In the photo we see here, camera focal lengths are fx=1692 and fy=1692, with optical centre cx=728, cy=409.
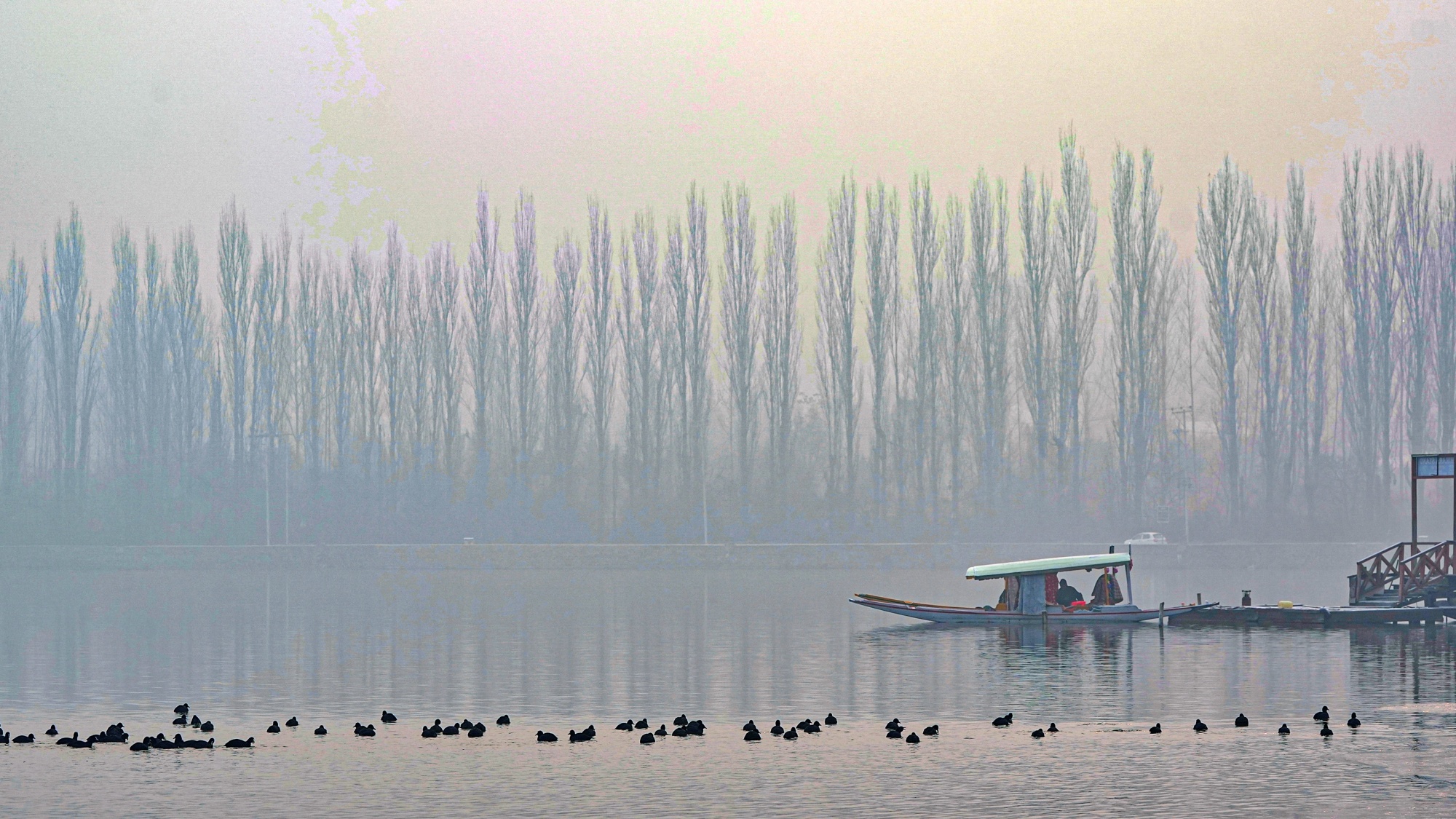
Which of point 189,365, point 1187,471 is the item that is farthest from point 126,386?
point 1187,471

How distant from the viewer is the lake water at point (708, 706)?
62.1 ft

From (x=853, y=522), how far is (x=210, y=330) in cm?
3916

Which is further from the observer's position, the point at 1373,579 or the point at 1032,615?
the point at 1373,579

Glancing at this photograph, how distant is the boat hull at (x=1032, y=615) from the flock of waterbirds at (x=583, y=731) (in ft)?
74.8

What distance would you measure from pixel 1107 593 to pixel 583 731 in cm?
2934

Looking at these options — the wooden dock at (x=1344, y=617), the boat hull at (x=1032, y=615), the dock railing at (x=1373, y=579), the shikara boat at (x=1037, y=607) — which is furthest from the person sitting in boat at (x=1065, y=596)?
the dock railing at (x=1373, y=579)

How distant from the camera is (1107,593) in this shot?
49.8 meters

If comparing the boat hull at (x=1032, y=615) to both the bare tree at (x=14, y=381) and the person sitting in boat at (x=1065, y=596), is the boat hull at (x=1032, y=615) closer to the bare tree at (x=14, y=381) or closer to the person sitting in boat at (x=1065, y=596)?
the person sitting in boat at (x=1065, y=596)

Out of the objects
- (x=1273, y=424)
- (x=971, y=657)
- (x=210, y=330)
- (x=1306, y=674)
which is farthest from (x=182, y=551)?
(x=1306, y=674)

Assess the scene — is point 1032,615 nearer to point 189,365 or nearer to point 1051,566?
point 1051,566

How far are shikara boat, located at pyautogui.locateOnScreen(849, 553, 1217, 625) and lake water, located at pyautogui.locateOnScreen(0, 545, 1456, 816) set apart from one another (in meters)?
0.79

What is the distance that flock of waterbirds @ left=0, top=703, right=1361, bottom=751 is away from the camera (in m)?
22.9

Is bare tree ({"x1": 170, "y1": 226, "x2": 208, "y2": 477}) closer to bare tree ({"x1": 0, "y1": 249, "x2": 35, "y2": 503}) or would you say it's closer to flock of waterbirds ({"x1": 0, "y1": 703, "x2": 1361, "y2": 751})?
bare tree ({"x1": 0, "y1": 249, "x2": 35, "y2": 503})

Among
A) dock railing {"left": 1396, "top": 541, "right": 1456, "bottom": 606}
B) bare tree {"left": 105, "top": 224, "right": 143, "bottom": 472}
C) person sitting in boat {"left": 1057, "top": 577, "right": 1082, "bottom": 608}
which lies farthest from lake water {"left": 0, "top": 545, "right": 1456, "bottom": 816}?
bare tree {"left": 105, "top": 224, "right": 143, "bottom": 472}
